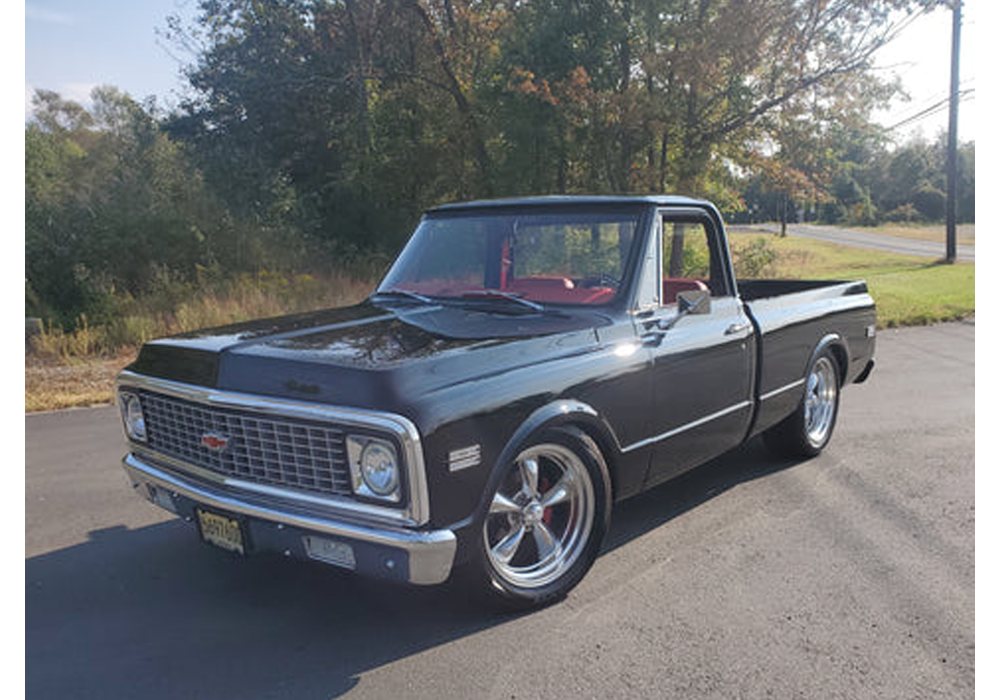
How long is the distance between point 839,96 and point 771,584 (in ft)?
50.8

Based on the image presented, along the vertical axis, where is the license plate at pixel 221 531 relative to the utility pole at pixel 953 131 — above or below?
below

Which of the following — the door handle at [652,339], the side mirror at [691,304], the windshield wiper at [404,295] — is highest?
the windshield wiper at [404,295]

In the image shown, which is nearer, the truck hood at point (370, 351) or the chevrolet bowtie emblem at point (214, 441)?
the truck hood at point (370, 351)

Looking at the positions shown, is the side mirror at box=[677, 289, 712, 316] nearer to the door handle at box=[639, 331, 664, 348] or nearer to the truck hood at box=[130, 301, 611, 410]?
the door handle at box=[639, 331, 664, 348]

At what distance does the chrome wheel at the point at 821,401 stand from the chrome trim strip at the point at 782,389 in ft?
1.23

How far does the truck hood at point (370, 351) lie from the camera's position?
2941 millimetres

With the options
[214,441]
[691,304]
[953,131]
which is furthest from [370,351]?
[953,131]

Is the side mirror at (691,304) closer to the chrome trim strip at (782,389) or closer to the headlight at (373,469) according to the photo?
the chrome trim strip at (782,389)

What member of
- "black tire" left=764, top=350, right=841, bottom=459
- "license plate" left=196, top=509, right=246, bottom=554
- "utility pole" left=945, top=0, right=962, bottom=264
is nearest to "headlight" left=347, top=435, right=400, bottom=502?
"license plate" left=196, top=509, right=246, bottom=554

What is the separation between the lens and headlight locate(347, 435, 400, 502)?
2844 mm

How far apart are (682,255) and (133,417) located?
3.53m

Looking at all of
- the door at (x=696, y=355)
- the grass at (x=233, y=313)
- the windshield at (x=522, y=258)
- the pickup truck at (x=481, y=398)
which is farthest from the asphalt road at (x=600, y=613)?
the grass at (x=233, y=313)

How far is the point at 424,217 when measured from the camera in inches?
196
